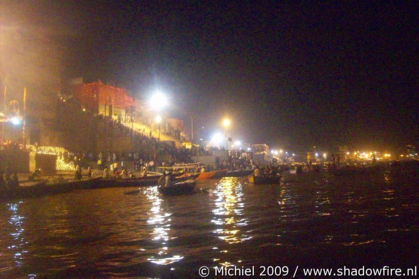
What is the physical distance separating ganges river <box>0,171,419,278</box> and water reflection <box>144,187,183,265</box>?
0.08ft

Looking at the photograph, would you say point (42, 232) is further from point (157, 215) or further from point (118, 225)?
point (157, 215)

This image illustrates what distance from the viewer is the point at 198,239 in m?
11.3

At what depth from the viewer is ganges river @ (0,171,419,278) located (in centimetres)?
866

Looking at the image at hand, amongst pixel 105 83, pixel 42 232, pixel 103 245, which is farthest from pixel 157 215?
pixel 105 83

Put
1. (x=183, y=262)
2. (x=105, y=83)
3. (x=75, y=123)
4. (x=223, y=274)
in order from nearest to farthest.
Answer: (x=223, y=274) < (x=183, y=262) < (x=75, y=123) < (x=105, y=83)

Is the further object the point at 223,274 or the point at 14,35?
the point at 14,35

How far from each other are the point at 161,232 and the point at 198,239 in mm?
1802

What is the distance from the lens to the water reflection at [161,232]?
9.15 m

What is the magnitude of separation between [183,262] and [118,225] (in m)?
6.12

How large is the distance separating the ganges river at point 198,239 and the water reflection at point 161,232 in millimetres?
25

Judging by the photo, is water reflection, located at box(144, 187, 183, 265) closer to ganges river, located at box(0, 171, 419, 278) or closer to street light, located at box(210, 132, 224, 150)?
ganges river, located at box(0, 171, 419, 278)

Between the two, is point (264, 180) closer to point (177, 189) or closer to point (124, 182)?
point (177, 189)

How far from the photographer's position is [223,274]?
790cm

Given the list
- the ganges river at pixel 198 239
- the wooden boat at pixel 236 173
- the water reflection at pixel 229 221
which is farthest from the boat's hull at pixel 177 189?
the wooden boat at pixel 236 173
